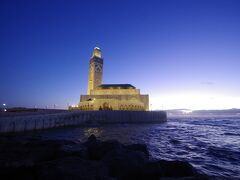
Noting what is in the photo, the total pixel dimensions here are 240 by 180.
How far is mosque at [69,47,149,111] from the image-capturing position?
317ft

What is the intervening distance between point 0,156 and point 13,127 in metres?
25.4

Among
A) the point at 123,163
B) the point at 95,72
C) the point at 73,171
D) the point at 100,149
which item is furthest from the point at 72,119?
the point at 95,72

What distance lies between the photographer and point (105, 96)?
368 feet

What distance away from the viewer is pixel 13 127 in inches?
1268

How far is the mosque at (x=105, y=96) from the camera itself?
96.7 metres

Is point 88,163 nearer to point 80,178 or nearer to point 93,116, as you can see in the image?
point 80,178

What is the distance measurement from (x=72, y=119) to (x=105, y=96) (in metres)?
54.7

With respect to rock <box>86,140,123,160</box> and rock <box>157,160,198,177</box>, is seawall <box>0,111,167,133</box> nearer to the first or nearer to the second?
rock <box>86,140,123,160</box>

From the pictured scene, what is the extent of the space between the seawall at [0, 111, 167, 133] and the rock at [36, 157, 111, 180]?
2590 cm

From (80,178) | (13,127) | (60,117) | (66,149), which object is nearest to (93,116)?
(60,117)

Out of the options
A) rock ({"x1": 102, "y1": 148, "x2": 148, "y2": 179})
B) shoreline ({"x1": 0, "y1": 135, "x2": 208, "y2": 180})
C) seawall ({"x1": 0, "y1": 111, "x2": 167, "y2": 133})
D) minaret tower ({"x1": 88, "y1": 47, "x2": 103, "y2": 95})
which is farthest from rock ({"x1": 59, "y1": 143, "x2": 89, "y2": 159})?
minaret tower ({"x1": 88, "y1": 47, "x2": 103, "y2": 95})

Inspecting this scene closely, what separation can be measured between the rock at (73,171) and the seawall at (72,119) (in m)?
25.9

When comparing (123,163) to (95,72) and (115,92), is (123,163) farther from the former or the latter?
(95,72)

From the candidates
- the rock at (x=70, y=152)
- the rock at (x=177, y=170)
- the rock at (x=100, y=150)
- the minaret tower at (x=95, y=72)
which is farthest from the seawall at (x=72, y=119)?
the minaret tower at (x=95, y=72)
